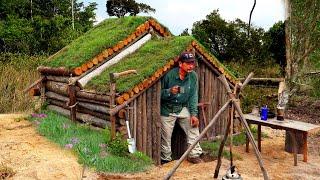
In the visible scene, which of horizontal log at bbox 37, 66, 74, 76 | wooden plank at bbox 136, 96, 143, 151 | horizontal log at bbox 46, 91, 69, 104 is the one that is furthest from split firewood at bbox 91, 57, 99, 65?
wooden plank at bbox 136, 96, 143, 151

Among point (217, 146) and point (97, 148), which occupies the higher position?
point (97, 148)

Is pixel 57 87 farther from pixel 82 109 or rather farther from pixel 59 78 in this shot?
pixel 82 109

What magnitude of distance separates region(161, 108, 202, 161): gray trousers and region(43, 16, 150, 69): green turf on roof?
256 centimetres

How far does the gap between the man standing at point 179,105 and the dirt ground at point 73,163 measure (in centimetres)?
54

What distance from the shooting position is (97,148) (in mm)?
8906

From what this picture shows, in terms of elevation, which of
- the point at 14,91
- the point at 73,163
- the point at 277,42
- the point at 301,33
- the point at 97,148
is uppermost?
the point at 277,42

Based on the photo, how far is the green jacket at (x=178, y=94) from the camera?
994 cm

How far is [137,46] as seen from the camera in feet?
39.1

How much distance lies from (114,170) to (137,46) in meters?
4.36

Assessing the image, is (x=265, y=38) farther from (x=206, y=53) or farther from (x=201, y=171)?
(x=201, y=171)

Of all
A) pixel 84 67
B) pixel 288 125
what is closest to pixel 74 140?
pixel 84 67

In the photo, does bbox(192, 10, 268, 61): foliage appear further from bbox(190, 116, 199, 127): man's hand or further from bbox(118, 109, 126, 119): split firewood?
bbox(118, 109, 126, 119): split firewood

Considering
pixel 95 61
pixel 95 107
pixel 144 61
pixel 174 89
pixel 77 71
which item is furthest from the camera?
pixel 95 61

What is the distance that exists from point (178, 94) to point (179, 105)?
31 cm
